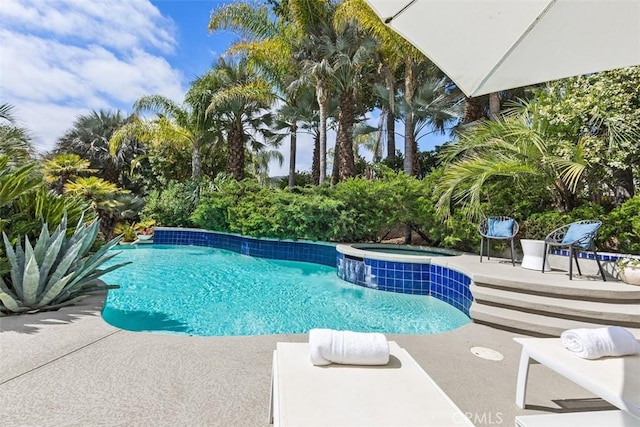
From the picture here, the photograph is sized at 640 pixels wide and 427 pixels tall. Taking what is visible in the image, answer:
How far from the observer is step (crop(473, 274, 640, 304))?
14.7ft

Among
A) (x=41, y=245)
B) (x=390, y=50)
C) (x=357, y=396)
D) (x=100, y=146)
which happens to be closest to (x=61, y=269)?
(x=41, y=245)

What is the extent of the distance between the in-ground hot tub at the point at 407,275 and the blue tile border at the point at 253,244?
2.08 meters

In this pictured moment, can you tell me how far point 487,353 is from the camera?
362 centimetres

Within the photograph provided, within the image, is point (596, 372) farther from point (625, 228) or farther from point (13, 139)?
point (13, 139)

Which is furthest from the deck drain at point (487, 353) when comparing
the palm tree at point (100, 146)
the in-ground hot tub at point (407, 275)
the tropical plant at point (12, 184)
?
the palm tree at point (100, 146)

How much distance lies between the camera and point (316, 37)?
42.6 ft

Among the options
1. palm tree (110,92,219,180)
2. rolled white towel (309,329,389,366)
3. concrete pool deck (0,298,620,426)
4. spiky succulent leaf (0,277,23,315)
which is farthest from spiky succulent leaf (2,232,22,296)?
palm tree (110,92,219,180)

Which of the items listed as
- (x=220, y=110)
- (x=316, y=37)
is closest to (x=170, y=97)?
(x=220, y=110)

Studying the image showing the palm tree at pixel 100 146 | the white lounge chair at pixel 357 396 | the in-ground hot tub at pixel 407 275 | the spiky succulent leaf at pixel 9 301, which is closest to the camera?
the white lounge chair at pixel 357 396

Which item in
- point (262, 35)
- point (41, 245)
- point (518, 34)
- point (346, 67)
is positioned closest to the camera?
point (518, 34)

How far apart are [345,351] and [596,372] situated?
65.8 inches

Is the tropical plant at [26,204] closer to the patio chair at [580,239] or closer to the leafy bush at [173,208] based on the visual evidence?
the patio chair at [580,239]

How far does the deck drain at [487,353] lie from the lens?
351cm

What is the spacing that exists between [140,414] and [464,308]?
16.7 ft
